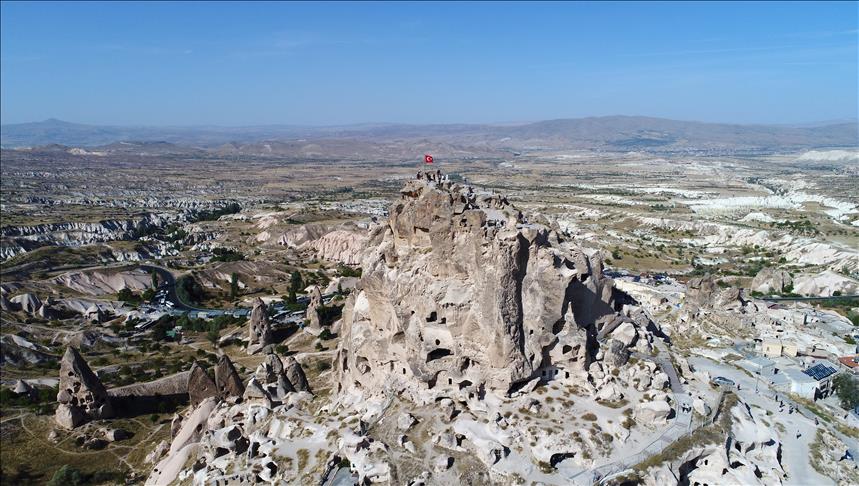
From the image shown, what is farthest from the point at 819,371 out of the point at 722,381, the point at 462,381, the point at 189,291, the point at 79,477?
the point at 189,291

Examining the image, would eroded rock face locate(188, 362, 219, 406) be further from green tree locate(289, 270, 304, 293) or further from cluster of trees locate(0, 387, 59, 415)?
green tree locate(289, 270, 304, 293)

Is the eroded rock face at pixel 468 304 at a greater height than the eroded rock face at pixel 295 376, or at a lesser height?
greater

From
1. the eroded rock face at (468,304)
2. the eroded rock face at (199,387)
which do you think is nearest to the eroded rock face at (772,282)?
the eroded rock face at (468,304)

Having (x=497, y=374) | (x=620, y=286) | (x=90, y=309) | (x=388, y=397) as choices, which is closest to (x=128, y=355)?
(x=90, y=309)

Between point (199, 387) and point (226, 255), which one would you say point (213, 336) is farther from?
point (226, 255)

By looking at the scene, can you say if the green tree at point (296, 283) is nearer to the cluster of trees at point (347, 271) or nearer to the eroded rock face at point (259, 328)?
the cluster of trees at point (347, 271)

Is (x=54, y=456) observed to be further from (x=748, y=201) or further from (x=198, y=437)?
(x=748, y=201)
